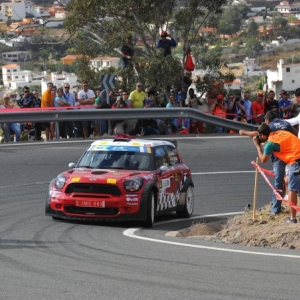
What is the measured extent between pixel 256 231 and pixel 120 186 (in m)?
2.62

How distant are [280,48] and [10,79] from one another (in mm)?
36578

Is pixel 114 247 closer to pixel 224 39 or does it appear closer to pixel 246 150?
pixel 246 150

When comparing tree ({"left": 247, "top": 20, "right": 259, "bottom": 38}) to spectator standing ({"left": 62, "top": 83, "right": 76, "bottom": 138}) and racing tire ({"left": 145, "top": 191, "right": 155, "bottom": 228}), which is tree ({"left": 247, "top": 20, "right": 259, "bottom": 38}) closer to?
spectator standing ({"left": 62, "top": 83, "right": 76, "bottom": 138})

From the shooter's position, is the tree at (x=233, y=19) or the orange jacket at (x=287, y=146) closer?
the orange jacket at (x=287, y=146)

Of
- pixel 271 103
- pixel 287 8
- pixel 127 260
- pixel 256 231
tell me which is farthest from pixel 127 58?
pixel 287 8

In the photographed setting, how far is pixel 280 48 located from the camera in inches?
4094

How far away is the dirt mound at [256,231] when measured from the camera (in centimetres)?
1259

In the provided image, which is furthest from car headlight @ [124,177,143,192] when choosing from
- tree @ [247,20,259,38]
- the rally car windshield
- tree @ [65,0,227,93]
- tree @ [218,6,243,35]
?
tree @ [247,20,259,38]

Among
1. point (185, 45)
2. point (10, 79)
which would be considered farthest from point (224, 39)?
point (185, 45)

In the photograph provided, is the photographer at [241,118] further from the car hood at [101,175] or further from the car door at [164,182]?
the car hood at [101,175]

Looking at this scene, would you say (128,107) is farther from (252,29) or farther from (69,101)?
(252,29)

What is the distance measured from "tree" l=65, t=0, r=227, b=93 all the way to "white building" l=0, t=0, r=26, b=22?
42014 mm

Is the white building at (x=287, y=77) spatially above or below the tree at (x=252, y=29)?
below

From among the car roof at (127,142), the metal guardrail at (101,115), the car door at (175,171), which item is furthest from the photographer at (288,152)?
the metal guardrail at (101,115)
